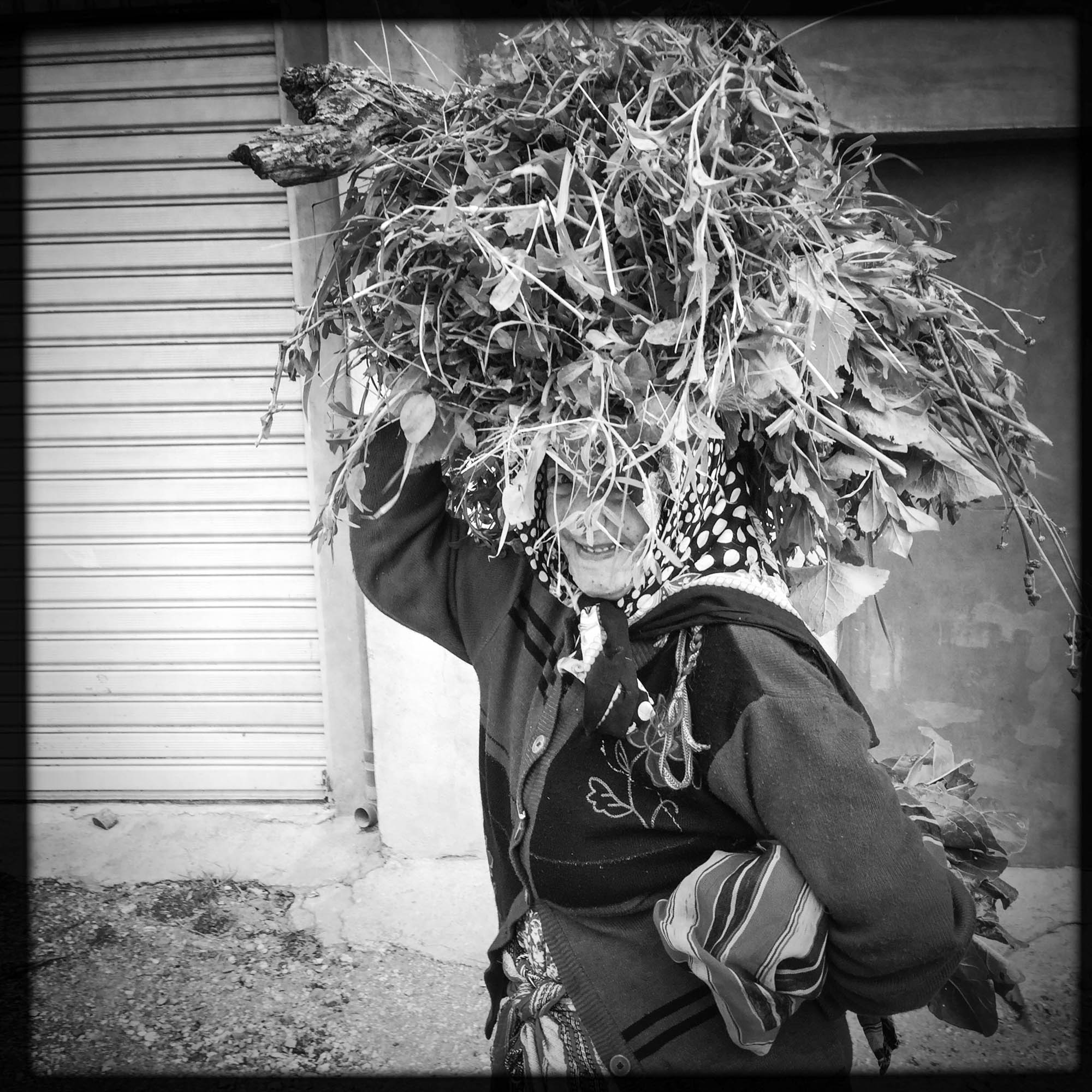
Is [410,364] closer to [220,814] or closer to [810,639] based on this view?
[810,639]

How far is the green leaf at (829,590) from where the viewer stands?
1541mm

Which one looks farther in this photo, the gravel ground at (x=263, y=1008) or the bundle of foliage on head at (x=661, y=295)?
the gravel ground at (x=263, y=1008)

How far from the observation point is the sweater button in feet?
4.75

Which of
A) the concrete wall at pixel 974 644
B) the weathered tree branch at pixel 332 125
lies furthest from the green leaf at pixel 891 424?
the concrete wall at pixel 974 644

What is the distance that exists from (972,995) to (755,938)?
1.82 ft

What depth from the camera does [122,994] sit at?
319 centimetres

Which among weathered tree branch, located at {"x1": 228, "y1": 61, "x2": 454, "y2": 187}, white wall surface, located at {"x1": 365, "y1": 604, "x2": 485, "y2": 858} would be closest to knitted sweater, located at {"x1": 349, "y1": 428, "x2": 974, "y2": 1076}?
weathered tree branch, located at {"x1": 228, "y1": 61, "x2": 454, "y2": 187}

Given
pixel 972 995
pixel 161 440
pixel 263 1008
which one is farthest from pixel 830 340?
pixel 161 440

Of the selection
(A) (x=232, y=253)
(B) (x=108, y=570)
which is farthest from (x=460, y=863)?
(A) (x=232, y=253)

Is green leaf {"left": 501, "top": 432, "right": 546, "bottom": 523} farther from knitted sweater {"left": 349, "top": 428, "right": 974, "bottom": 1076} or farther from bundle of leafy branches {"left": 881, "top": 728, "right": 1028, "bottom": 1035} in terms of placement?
bundle of leafy branches {"left": 881, "top": 728, "right": 1028, "bottom": 1035}

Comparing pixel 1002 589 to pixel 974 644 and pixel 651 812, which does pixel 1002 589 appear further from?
pixel 651 812

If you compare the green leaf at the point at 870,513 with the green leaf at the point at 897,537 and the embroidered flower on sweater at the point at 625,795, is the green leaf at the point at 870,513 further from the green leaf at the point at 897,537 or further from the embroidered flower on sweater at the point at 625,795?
the embroidered flower on sweater at the point at 625,795

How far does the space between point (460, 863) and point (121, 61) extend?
3584 mm

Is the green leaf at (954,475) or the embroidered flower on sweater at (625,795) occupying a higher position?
the green leaf at (954,475)
